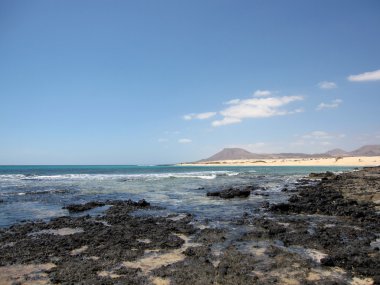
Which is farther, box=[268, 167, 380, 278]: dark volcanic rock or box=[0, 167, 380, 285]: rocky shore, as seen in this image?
box=[268, 167, 380, 278]: dark volcanic rock

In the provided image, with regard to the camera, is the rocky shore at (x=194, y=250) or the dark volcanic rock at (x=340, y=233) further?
the dark volcanic rock at (x=340, y=233)

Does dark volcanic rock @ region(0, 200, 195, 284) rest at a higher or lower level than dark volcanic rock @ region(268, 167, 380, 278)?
higher

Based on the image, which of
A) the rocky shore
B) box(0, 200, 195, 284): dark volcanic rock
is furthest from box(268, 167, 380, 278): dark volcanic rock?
box(0, 200, 195, 284): dark volcanic rock

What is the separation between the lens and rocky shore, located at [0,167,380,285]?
8.13 meters

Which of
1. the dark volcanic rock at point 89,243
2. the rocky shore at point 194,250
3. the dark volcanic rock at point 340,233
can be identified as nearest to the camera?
the rocky shore at point 194,250

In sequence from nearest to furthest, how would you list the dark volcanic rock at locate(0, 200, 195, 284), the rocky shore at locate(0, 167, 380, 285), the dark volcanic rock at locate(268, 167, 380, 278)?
1. the rocky shore at locate(0, 167, 380, 285)
2. the dark volcanic rock at locate(0, 200, 195, 284)
3. the dark volcanic rock at locate(268, 167, 380, 278)

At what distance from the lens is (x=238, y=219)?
15828 mm

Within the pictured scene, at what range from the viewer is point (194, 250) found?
33.7 feet

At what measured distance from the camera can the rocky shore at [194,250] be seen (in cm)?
813

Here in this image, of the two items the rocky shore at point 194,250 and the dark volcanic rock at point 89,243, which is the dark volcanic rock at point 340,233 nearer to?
the rocky shore at point 194,250

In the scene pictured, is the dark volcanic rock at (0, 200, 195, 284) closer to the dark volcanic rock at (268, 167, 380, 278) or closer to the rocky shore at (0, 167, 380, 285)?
the rocky shore at (0, 167, 380, 285)

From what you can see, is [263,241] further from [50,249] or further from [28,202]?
[28,202]

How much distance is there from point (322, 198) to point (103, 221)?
1491cm

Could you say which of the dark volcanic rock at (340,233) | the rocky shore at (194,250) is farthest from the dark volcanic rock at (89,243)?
the dark volcanic rock at (340,233)
